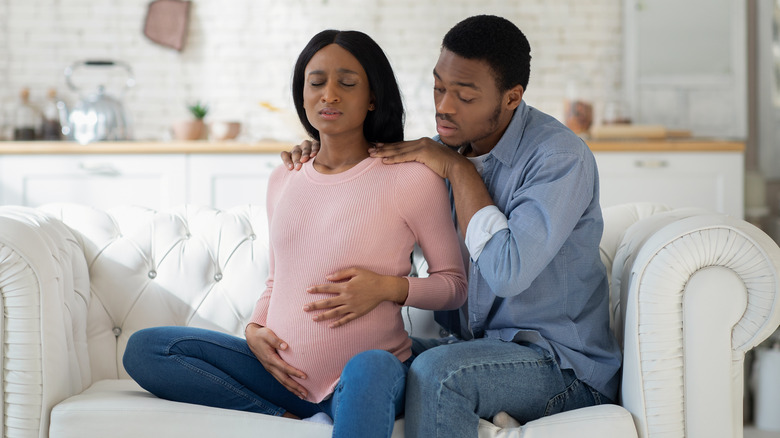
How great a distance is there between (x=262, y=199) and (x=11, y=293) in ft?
6.92

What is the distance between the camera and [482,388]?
1.45m

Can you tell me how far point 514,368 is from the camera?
148cm

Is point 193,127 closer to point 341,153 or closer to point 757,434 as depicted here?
point 341,153

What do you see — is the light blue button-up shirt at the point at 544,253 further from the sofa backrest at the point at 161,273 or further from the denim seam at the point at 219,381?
the sofa backrest at the point at 161,273

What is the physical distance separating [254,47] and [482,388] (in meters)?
3.28

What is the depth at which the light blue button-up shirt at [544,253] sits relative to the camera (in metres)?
1.47

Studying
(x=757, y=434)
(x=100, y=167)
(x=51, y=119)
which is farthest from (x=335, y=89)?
(x=51, y=119)

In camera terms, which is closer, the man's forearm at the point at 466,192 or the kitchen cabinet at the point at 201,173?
the man's forearm at the point at 466,192

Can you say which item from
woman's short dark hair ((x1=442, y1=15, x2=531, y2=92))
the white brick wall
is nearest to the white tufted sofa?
woman's short dark hair ((x1=442, y1=15, x2=531, y2=92))

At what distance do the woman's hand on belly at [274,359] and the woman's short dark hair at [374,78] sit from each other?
0.52m

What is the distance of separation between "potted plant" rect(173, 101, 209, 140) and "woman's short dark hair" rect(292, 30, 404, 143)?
7.22 ft

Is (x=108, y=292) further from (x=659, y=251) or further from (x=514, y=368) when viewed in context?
(x=659, y=251)

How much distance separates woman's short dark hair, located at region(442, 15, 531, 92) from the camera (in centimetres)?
158

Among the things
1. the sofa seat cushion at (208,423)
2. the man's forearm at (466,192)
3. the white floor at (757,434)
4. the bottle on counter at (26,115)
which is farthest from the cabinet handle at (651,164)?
the bottle on counter at (26,115)
